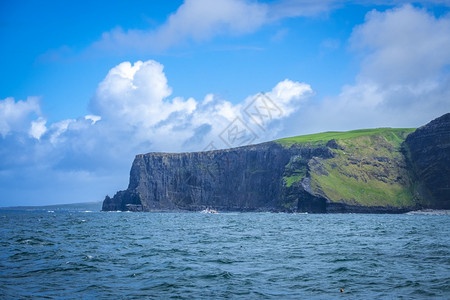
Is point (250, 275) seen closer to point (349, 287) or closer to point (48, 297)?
point (349, 287)

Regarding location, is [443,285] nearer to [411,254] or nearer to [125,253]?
[411,254]

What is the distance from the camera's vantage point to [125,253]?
43688mm

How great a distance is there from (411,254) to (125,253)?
26.8m

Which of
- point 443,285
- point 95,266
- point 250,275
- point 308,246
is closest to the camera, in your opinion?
point 443,285

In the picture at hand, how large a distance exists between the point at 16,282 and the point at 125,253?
14.7m

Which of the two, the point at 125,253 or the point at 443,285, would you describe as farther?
the point at 125,253

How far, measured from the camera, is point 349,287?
28.4 metres

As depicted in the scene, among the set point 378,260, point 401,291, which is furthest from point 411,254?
point 401,291

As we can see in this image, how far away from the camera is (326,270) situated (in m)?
34.1

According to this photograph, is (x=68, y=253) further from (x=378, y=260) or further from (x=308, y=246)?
(x=378, y=260)

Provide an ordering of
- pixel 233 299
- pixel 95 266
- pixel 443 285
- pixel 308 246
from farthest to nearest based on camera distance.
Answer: pixel 308 246
pixel 95 266
pixel 443 285
pixel 233 299

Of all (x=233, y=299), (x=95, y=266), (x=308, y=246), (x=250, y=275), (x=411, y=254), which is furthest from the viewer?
(x=308, y=246)

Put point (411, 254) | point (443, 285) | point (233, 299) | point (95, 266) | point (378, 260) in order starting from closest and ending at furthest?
point (233, 299) → point (443, 285) → point (95, 266) → point (378, 260) → point (411, 254)

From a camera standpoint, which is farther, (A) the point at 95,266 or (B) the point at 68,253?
(B) the point at 68,253
